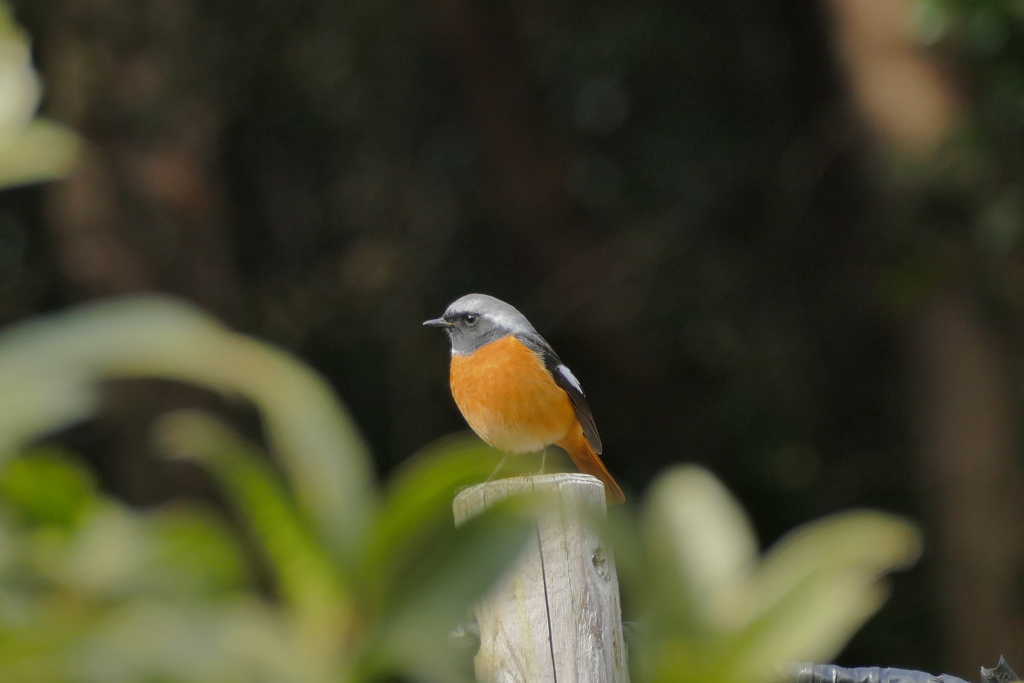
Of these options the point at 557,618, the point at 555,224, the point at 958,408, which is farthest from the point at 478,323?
the point at 958,408

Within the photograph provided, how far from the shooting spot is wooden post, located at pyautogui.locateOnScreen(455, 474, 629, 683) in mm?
2293

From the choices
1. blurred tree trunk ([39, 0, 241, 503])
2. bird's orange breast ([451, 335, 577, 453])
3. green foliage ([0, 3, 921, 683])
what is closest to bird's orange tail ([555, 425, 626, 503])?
bird's orange breast ([451, 335, 577, 453])

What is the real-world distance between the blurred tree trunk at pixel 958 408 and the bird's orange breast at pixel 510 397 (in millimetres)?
3528

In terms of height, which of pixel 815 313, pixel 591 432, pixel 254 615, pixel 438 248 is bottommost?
pixel 254 615

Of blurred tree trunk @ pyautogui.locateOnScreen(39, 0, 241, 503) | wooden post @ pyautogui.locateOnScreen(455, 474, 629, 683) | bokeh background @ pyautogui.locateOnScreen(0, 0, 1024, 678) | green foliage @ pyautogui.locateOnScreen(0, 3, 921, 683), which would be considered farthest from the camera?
bokeh background @ pyautogui.locateOnScreen(0, 0, 1024, 678)

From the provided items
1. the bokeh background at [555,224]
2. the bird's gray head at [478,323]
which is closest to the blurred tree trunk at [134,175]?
the bokeh background at [555,224]

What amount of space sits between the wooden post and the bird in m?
1.70

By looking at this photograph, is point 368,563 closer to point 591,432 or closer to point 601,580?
point 601,580

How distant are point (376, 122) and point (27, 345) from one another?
7822 millimetres

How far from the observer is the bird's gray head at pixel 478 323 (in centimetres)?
460

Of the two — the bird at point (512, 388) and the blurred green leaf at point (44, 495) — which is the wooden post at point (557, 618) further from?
the bird at point (512, 388)

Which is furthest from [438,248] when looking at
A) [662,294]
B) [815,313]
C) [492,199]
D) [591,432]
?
[591,432]

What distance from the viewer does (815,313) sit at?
318 inches

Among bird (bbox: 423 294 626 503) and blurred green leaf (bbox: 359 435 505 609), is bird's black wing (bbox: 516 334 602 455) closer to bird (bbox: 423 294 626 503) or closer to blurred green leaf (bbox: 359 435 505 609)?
bird (bbox: 423 294 626 503)
